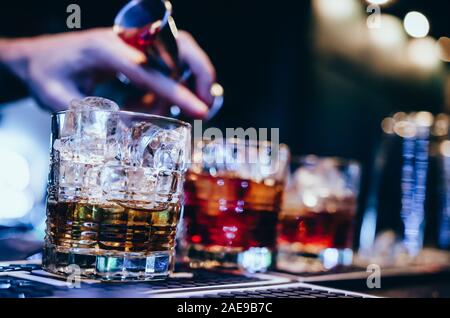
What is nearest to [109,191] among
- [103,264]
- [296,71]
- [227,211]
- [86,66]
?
[103,264]

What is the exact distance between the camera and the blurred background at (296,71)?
1.48 meters

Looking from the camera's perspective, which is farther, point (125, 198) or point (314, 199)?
point (314, 199)

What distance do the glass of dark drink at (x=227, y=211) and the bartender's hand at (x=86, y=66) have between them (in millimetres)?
173

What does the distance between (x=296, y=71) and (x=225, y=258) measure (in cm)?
127

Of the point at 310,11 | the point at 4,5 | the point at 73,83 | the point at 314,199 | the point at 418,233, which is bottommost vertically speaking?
the point at 418,233

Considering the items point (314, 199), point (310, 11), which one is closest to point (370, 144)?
→ point (310, 11)

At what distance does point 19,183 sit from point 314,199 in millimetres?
772

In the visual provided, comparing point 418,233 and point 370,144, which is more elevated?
point 370,144

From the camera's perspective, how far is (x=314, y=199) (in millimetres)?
1592

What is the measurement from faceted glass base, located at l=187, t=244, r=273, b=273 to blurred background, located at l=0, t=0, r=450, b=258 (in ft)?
1.75

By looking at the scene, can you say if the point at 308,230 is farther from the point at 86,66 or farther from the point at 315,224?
the point at 86,66

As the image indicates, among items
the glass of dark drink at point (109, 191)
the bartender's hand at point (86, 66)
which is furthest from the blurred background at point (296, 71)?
the glass of dark drink at point (109, 191)

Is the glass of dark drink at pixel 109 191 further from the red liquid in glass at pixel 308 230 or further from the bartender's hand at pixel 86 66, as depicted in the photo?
the red liquid in glass at pixel 308 230

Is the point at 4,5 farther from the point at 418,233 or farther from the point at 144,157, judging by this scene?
the point at 418,233
